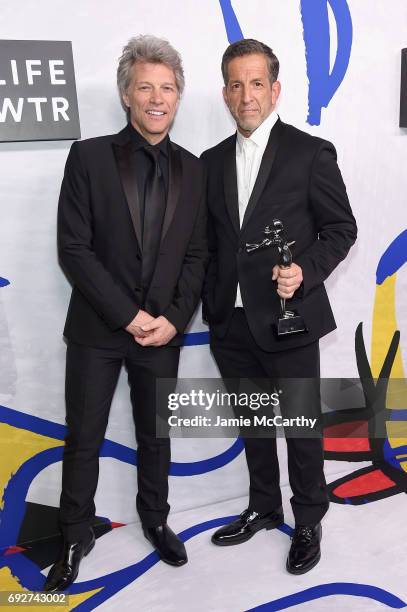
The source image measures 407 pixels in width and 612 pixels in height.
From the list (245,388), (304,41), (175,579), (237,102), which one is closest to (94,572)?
(175,579)

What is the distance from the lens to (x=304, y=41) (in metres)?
2.83

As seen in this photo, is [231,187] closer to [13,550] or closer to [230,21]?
[230,21]

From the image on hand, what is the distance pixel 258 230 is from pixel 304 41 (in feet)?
3.21

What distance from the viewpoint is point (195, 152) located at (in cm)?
275

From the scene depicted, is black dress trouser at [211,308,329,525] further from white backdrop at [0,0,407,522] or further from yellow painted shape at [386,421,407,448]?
yellow painted shape at [386,421,407,448]

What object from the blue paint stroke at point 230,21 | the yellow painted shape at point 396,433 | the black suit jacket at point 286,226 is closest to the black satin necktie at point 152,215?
the black suit jacket at point 286,226

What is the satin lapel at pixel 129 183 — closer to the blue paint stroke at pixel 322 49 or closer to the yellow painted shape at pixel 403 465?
the blue paint stroke at pixel 322 49

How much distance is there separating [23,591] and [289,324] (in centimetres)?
131

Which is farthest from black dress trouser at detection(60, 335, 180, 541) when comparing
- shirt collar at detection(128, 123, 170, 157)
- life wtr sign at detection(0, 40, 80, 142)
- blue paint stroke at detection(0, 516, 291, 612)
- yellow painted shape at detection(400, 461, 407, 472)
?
yellow painted shape at detection(400, 461, 407, 472)

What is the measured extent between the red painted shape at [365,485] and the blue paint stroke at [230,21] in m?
1.97

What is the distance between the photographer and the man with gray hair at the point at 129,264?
229 centimetres

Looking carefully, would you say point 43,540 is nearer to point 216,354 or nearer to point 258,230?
point 216,354

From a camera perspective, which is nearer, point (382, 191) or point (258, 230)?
point (258, 230)

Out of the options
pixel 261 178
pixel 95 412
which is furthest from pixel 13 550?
pixel 261 178
